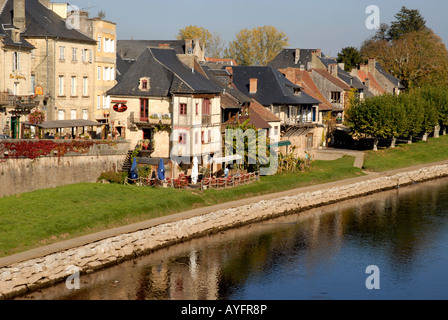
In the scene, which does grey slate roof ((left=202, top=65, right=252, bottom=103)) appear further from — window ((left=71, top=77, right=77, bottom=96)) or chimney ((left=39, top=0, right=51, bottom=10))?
chimney ((left=39, top=0, right=51, bottom=10))

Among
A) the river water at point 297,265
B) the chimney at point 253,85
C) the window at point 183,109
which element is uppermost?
the chimney at point 253,85

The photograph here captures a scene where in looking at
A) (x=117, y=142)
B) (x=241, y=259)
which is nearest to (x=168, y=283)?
(x=241, y=259)

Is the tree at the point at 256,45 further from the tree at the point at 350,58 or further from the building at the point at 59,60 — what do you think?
the building at the point at 59,60

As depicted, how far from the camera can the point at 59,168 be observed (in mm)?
55500

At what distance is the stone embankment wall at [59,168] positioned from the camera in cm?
5091

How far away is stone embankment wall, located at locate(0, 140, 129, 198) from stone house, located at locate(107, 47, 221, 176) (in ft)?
9.13

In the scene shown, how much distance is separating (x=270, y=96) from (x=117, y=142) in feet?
88.3

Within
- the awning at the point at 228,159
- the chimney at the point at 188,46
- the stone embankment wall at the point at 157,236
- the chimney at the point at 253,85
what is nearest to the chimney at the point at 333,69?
the chimney at the point at 188,46

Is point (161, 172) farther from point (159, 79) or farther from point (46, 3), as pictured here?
point (46, 3)

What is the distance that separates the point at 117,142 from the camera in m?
61.1

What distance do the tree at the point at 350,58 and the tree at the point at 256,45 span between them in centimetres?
2536
